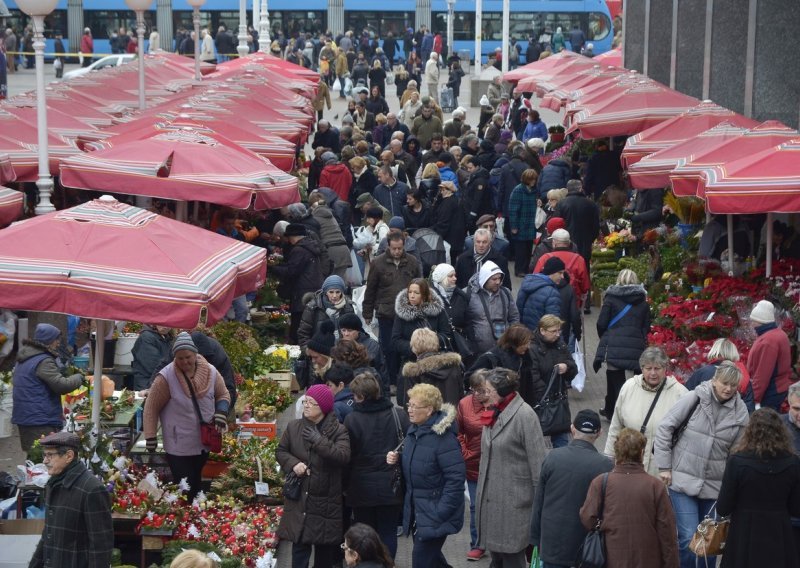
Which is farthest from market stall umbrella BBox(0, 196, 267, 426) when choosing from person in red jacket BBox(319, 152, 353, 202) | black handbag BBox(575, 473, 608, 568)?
person in red jacket BBox(319, 152, 353, 202)

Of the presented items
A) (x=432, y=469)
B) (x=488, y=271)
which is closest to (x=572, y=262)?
(x=488, y=271)

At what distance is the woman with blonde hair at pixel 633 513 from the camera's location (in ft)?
25.1

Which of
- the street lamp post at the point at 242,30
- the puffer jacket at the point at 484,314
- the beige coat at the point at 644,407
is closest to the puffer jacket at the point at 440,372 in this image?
the beige coat at the point at 644,407

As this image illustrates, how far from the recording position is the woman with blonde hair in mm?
7656

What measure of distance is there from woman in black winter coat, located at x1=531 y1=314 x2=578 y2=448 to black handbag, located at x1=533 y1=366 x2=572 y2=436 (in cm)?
2

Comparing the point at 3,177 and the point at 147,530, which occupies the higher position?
the point at 3,177

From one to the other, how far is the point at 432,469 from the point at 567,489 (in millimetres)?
1054

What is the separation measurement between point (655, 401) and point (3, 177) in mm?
8217

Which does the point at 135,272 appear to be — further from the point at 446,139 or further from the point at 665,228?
the point at 446,139

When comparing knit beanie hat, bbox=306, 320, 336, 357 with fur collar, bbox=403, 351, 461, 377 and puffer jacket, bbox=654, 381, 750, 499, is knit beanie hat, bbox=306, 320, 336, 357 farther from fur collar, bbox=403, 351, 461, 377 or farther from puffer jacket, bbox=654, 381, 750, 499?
puffer jacket, bbox=654, 381, 750, 499

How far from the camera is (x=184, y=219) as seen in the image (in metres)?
15.2

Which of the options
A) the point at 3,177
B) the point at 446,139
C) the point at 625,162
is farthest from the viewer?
the point at 446,139

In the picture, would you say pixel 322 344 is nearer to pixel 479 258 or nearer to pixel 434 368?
pixel 434 368

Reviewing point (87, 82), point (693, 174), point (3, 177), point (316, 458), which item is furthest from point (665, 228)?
point (87, 82)
